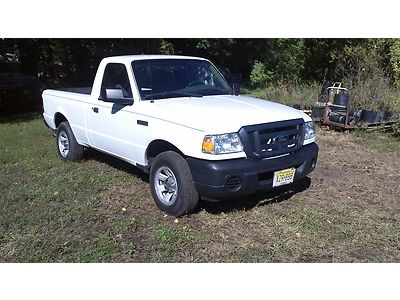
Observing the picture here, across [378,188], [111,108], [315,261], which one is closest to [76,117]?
[111,108]

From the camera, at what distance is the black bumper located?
3.67m

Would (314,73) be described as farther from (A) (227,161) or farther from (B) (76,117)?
(A) (227,161)

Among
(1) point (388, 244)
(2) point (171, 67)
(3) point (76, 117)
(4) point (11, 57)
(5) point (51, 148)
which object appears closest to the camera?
(1) point (388, 244)

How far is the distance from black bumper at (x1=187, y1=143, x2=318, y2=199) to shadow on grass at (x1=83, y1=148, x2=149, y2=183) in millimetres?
1774

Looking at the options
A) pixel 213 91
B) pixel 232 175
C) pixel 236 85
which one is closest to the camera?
pixel 232 175

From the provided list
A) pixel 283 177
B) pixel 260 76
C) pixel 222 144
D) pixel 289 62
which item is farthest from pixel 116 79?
pixel 260 76

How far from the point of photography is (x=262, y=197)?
4.63m

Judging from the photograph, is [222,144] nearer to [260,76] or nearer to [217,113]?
[217,113]

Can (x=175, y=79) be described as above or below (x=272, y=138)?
above

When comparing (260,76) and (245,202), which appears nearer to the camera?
(245,202)

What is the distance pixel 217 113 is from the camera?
3955 mm

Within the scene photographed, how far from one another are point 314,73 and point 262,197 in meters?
12.1

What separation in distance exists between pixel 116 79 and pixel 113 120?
1.88 ft

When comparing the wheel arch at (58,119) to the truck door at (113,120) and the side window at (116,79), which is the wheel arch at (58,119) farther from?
the side window at (116,79)
